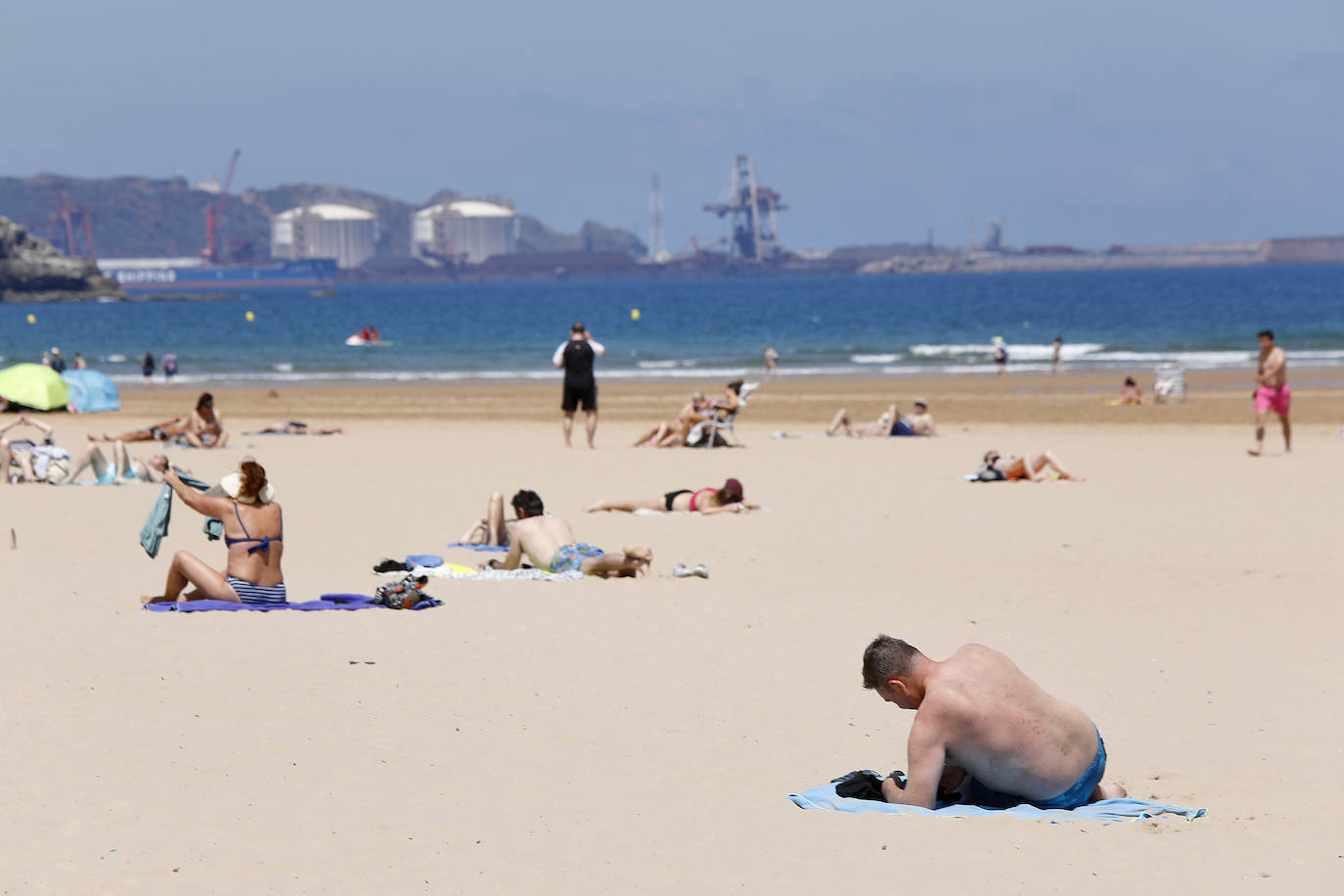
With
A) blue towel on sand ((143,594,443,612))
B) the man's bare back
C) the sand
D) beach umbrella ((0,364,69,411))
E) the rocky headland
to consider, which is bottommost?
the sand

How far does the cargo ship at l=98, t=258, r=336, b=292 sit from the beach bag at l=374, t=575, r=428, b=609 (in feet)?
569

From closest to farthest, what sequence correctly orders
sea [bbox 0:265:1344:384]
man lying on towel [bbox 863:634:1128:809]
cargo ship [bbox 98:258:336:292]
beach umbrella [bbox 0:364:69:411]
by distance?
1. man lying on towel [bbox 863:634:1128:809]
2. beach umbrella [bbox 0:364:69:411]
3. sea [bbox 0:265:1344:384]
4. cargo ship [bbox 98:258:336:292]

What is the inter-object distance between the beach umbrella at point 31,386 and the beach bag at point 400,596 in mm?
13561

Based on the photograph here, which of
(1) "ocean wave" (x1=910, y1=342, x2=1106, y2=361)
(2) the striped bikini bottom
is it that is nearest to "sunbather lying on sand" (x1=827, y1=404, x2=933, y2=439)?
(2) the striped bikini bottom

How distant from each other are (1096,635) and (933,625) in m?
0.85

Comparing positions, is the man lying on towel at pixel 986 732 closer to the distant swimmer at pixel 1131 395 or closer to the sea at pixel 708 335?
the distant swimmer at pixel 1131 395

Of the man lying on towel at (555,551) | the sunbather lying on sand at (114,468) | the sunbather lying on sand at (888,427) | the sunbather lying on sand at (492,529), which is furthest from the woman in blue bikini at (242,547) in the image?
the sunbather lying on sand at (888,427)

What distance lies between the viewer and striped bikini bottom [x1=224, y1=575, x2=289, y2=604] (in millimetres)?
8281

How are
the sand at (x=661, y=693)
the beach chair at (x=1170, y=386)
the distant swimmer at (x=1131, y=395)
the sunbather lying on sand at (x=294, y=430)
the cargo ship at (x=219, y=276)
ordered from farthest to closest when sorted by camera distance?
the cargo ship at (x=219, y=276) → the beach chair at (x=1170, y=386) → the distant swimmer at (x=1131, y=395) → the sunbather lying on sand at (x=294, y=430) → the sand at (x=661, y=693)

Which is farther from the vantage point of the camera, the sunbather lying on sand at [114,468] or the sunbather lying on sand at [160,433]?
the sunbather lying on sand at [160,433]

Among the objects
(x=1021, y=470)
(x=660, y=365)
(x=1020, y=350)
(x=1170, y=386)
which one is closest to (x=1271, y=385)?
(x=1021, y=470)

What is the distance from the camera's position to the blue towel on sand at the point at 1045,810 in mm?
4891

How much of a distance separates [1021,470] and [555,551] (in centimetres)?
652

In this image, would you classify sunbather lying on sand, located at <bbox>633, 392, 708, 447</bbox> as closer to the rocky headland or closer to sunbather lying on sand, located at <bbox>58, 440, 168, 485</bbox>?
sunbather lying on sand, located at <bbox>58, 440, 168, 485</bbox>
